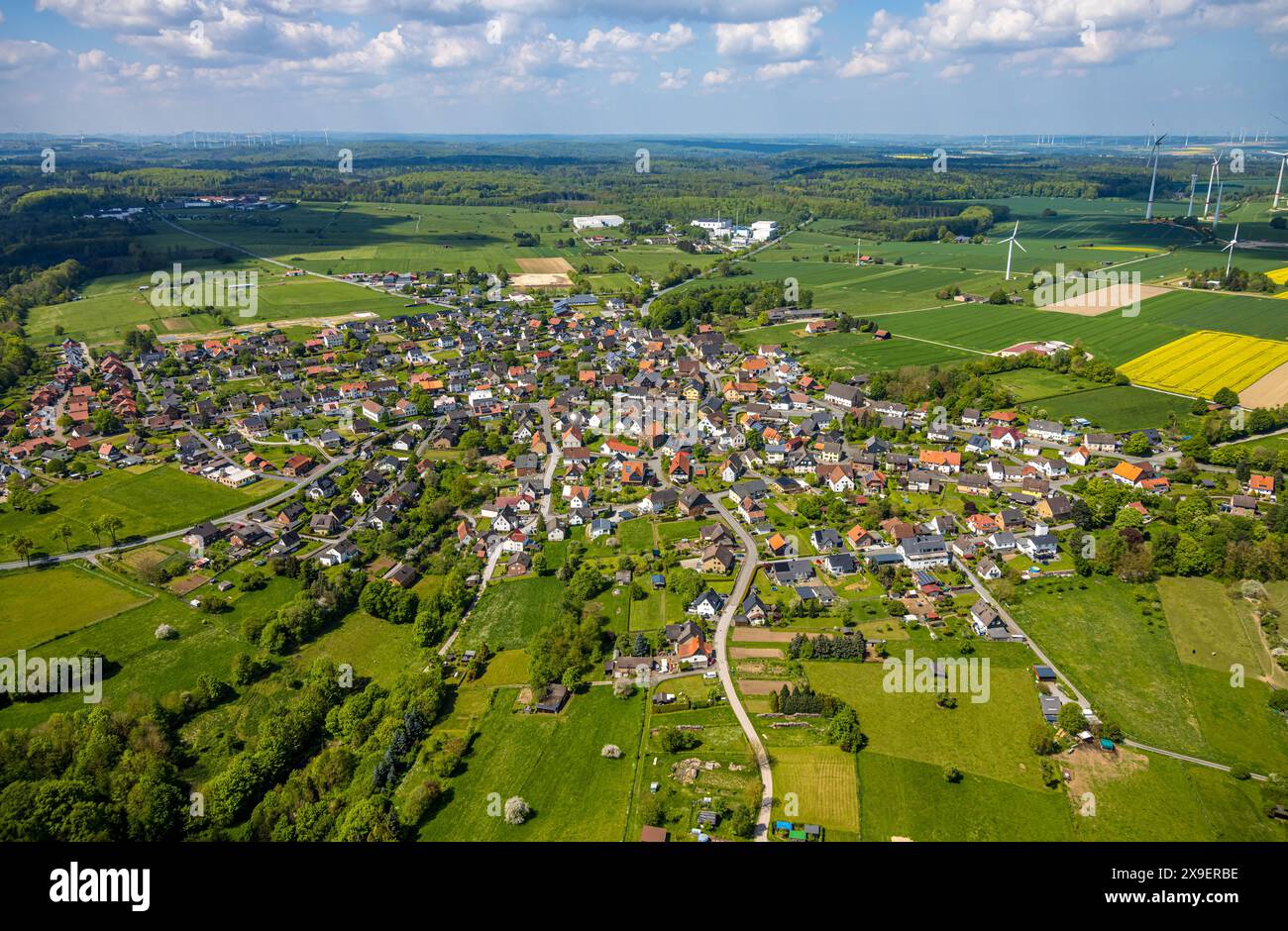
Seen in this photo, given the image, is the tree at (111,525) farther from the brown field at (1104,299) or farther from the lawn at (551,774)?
the brown field at (1104,299)

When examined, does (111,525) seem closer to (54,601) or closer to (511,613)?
(54,601)

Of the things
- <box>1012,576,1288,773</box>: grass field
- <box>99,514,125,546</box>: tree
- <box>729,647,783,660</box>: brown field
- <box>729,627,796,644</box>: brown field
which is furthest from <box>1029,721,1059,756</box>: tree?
<box>99,514,125,546</box>: tree

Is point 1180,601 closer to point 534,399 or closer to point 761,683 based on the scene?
point 761,683

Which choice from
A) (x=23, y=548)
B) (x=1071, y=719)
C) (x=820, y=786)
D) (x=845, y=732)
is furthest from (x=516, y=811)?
(x=23, y=548)

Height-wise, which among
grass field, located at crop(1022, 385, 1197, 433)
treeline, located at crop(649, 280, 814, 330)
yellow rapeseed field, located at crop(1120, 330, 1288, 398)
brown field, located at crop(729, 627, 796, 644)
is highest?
treeline, located at crop(649, 280, 814, 330)

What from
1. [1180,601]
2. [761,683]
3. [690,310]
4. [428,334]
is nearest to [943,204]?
[690,310]

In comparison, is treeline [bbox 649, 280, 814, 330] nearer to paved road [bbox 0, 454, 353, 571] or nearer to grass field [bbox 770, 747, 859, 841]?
paved road [bbox 0, 454, 353, 571]
